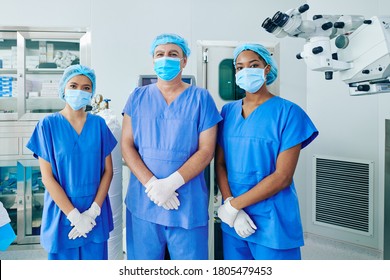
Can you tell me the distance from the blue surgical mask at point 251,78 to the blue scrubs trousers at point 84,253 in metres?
0.98

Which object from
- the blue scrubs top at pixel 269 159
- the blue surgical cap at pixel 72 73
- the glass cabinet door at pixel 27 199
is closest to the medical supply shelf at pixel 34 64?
the glass cabinet door at pixel 27 199

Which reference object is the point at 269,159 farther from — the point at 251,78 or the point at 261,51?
the point at 261,51

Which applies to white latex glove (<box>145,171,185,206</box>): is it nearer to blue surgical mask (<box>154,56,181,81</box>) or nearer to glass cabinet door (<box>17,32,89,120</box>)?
blue surgical mask (<box>154,56,181,81</box>)

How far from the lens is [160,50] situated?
1.38 m

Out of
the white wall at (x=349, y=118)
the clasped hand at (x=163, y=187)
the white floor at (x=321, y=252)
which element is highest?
the white wall at (x=349, y=118)

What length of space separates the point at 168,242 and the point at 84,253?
0.38m

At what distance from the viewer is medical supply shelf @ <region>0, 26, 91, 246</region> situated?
246cm

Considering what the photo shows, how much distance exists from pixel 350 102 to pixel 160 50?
5.85ft

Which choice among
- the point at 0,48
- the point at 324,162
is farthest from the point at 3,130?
the point at 324,162

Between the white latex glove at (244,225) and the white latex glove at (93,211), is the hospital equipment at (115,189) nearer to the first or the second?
the white latex glove at (93,211)

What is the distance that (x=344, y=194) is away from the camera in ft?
7.99

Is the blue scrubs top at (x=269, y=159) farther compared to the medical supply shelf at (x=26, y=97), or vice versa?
the medical supply shelf at (x=26, y=97)

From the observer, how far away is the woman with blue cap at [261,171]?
1.27 metres

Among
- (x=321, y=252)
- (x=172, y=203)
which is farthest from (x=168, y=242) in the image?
(x=321, y=252)
